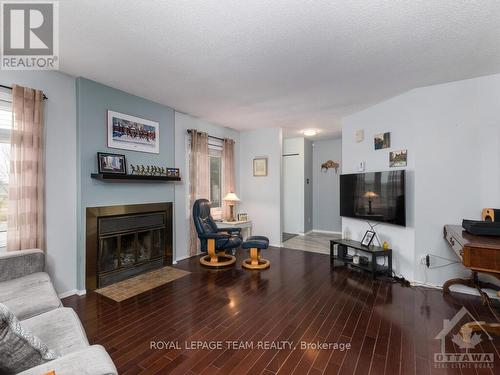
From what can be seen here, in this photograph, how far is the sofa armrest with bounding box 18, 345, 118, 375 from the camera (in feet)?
3.04

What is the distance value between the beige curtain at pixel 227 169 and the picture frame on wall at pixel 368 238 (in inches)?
107

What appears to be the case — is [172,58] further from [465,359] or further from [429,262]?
[429,262]

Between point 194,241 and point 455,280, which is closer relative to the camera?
point 455,280

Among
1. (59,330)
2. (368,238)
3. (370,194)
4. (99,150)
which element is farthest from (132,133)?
(368,238)

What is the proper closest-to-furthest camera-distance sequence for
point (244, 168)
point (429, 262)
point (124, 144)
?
point (429, 262)
point (124, 144)
point (244, 168)

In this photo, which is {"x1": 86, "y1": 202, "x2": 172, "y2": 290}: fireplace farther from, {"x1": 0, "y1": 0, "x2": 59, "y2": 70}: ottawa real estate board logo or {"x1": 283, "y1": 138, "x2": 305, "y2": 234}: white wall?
{"x1": 283, "y1": 138, "x2": 305, "y2": 234}: white wall

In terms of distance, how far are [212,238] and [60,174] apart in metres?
2.14

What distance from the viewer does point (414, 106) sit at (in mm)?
3232

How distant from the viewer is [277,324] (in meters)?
2.27

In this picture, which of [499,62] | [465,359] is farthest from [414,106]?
[465,359]

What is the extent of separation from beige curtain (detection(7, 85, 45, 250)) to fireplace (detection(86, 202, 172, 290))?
51 centimetres

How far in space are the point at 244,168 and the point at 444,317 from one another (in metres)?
4.28

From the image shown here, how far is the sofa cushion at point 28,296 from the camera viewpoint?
1.67m

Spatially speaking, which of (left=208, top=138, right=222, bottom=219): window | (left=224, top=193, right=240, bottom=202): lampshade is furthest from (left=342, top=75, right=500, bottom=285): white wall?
(left=208, top=138, right=222, bottom=219): window
